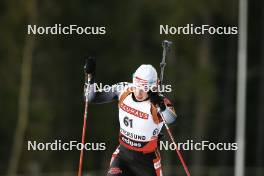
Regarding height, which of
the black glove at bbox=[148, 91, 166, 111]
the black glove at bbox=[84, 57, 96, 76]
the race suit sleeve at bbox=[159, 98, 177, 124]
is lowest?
the race suit sleeve at bbox=[159, 98, 177, 124]

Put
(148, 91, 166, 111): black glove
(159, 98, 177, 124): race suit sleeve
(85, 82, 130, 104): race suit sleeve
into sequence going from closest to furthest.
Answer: (148, 91, 166, 111): black glove → (159, 98, 177, 124): race suit sleeve → (85, 82, 130, 104): race suit sleeve

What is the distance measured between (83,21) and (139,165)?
73.7 ft

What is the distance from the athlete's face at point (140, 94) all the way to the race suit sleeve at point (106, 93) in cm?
21

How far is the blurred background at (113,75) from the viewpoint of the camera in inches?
1139

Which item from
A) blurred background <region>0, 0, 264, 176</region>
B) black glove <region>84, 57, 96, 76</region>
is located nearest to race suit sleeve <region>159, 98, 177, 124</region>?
black glove <region>84, 57, 96, 76</region>

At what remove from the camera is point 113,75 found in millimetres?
30984

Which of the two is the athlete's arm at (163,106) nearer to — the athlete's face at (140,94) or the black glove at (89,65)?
the athlete's face at (140,94)

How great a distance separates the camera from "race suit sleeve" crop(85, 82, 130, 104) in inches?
336

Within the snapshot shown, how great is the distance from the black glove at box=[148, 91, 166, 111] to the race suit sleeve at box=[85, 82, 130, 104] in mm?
395

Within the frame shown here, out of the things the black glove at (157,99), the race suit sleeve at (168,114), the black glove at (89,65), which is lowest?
the race suit sleeve at (168,114)

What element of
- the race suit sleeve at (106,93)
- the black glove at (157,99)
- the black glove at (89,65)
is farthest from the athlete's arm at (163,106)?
the black glove at (89,65)

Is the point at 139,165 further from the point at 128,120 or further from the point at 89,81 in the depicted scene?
the point at 89,81
